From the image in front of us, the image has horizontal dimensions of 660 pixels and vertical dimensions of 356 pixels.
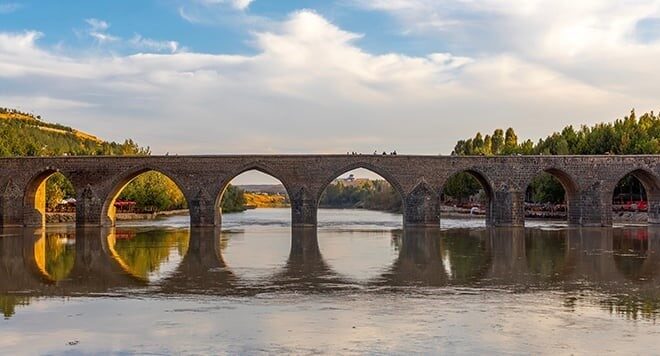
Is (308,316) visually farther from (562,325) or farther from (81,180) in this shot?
(81,180)

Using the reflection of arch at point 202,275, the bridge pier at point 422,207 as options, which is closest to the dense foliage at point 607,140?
the bridge pier at point 422,207

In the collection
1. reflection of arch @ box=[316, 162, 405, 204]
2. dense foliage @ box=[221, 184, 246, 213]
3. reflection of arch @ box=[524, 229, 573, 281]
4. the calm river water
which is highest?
reflection of arch @ box=[316, 162, 405, 204]

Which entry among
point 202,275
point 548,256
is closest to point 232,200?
point 548,256

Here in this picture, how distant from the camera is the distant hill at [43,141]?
75312mm

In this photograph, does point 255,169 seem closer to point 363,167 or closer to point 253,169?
point 253,169

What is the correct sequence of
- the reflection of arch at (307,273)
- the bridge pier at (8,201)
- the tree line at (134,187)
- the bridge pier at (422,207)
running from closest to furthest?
the reflection of arch at (307,273)
the bridge pier at (422,207)
the bridge pier at (8,201)
the tree line at (134,187)

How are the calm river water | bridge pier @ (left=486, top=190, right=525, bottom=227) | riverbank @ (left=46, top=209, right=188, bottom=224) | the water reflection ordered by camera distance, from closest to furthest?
the calm river water
the water reflection
bridge pier @ (left=486, top=190, right=525, bottom=227)
riverbank @ (left=46, top=209, right=188, bottom=224)

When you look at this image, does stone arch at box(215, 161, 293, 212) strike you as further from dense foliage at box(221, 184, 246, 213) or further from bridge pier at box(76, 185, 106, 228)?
dense foliage at box(221, 184, 246, 213)

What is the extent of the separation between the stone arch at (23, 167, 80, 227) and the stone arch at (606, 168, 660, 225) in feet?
95.9

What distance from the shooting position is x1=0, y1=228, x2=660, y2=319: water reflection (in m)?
16.4

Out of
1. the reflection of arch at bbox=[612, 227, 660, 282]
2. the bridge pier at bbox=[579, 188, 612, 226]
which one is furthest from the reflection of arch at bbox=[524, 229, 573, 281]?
the bridge pier at bbox=[579, 188, 612, 226]

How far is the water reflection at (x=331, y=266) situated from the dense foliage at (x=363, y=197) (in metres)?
77.8

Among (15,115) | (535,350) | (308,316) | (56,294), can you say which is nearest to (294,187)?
(56,294)

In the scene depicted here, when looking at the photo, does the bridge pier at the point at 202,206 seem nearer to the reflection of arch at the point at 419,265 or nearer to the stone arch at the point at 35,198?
the stone arch at the point at 35,198
